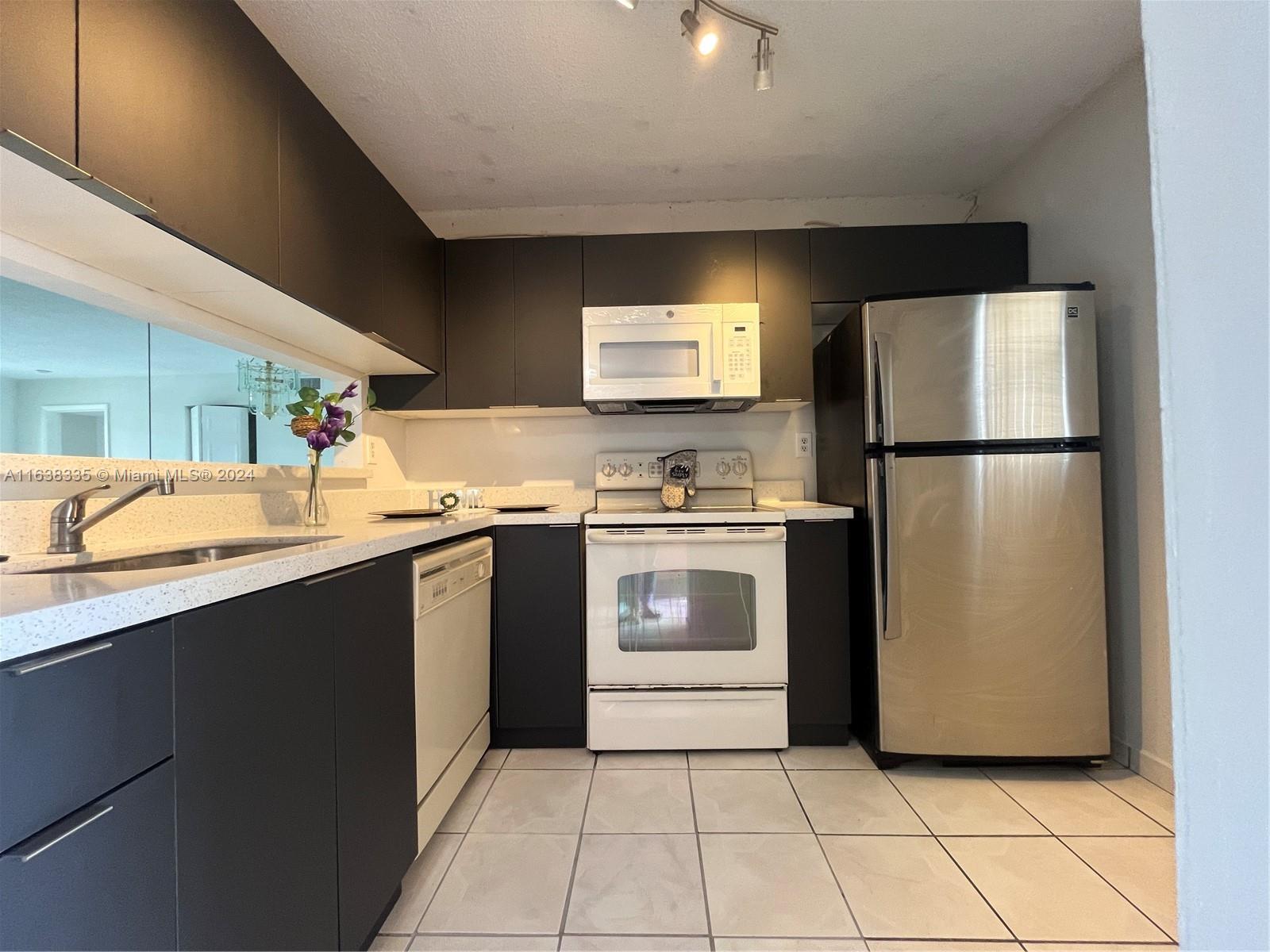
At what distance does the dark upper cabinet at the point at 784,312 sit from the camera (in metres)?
2.34

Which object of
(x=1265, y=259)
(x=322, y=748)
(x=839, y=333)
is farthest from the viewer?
(x=839, y=333)

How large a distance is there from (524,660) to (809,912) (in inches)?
46.4

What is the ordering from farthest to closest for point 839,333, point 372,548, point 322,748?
point 839,333 < point 372,548 < point 322,748

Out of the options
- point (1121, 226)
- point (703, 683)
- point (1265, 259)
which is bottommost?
point (703, 683)

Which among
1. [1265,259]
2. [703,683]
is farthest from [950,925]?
[1265,259]

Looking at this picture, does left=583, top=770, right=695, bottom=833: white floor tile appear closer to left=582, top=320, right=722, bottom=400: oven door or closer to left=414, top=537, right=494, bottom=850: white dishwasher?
left=414, top=537, right=494, bottom=850: white dishwasher

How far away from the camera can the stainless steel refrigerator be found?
181cm

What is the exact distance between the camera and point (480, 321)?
2.38 metres

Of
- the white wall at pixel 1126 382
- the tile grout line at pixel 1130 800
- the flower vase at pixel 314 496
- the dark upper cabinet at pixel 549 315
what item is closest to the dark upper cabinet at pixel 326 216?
the flower vase at pixel 314 496

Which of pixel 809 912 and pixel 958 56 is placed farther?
pixel 958 56

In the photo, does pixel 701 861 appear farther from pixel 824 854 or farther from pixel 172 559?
pixel 172 559

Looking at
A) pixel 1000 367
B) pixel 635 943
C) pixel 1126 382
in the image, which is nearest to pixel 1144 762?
pixel 1126 382

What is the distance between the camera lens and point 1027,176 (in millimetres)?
2303

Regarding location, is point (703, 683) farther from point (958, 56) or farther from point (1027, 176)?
point (1027, 176)
